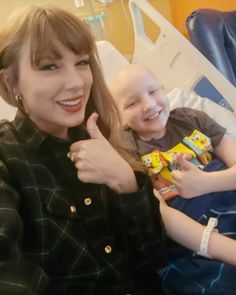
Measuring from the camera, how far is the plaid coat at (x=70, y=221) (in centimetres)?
85

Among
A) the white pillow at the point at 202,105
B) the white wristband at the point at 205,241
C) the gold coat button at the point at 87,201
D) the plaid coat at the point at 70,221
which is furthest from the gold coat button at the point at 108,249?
the white pillow at the point at 202,105

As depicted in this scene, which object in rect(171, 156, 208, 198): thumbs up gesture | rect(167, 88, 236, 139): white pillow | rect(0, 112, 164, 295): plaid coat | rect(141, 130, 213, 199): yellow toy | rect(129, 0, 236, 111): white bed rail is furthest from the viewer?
rect(167, 88, 236, 139): white pillow

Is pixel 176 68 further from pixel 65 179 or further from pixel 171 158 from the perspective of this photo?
pixel 65 179

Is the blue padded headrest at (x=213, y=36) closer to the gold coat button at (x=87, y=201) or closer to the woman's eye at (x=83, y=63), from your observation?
the woman's eye at (x=83, y=63)

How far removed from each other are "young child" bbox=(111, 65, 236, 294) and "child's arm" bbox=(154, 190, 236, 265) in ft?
0.10

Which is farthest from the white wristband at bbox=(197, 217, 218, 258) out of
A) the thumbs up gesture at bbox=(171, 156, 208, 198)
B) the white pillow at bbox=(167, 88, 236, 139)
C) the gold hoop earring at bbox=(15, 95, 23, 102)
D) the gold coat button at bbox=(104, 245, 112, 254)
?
the white pillow at bbox=(167, 88, 236, 139)

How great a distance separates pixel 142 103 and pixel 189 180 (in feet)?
1.08

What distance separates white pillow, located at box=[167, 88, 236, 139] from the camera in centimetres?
166

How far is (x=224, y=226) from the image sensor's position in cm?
106

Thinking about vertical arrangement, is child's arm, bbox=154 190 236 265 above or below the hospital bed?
below

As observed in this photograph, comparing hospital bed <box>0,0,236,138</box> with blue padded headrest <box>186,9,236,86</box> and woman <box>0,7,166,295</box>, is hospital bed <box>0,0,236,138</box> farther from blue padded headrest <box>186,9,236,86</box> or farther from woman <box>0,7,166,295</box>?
woman <box>0,7,166,295</box>

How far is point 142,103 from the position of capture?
133cm

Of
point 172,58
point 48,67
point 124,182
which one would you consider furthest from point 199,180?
point 172,58

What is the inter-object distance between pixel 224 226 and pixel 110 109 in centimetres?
44
